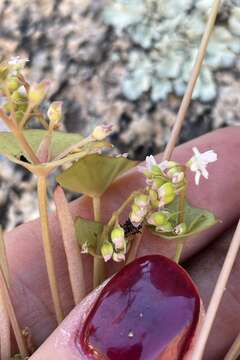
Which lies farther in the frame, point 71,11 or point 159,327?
point 71,11

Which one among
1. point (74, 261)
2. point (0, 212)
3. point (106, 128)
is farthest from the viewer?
point (0, 212)

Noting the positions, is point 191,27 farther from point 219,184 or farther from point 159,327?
point 159,327

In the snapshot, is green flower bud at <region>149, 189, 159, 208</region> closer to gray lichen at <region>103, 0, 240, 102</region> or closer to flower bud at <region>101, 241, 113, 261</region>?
flower bud at <region>101, 241, 113, 261</region>

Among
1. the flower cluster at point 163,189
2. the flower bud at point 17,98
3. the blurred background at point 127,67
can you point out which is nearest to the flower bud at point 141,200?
the flower cluster at point 163,189

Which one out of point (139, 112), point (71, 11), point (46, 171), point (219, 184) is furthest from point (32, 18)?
point (46, 171)

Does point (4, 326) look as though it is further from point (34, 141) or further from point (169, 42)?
point (169, 42)

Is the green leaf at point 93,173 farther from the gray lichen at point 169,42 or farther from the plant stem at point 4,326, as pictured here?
the gray lichen at point 169,42
